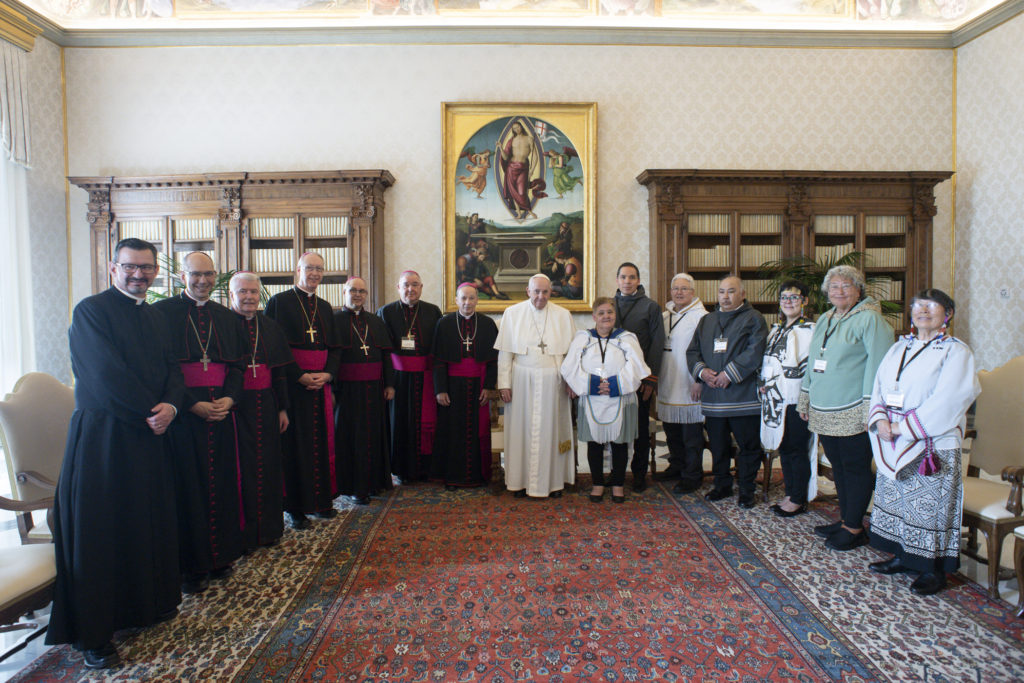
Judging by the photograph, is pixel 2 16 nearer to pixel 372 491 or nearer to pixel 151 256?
pixel 151 256

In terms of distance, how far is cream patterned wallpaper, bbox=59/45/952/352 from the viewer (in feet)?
22.6

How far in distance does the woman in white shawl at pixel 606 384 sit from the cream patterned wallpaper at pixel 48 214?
6.58m

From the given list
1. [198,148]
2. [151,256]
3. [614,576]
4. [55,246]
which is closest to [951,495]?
[614,576]

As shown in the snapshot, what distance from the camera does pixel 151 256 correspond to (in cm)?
262

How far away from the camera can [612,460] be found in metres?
4.46

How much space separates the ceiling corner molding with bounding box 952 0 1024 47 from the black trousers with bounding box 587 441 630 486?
22.9 ft

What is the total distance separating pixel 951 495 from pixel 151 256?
4332mm

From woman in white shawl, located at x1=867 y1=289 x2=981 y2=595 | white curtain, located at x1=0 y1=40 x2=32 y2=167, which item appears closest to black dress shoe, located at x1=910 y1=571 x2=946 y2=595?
woman in white shawl, located at x1=867 y1=289 x2=981 y2=595

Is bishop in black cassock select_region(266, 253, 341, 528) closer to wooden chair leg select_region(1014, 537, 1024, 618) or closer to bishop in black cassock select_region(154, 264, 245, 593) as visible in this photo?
bishop in black cassock select_region(154, 264, 245, 593)

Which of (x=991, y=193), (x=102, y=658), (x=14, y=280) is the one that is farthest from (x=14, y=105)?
(x=991, y=193)

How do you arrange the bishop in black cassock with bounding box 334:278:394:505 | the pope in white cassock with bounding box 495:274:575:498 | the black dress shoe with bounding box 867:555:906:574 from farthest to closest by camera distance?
the pope in white cassock with bounding box 495:274:575:498 → the bishop in black cassock with bounding box 334:278:394:505 → the black dress shoe with bounding box 867:555:906:574

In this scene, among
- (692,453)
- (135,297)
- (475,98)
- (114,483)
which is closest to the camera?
(114,483)

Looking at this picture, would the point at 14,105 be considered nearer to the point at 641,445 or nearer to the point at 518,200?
the point at 518,200

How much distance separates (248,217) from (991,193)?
361 inches
